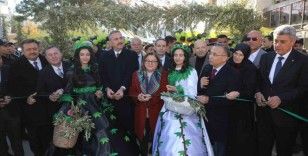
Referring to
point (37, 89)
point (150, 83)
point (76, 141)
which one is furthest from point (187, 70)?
point (37, 89)

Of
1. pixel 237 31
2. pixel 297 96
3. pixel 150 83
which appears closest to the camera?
pixel 297 96

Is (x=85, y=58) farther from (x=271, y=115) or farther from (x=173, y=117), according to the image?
(x=271, y=115)

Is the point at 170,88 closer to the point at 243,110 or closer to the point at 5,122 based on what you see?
the point at 243,110

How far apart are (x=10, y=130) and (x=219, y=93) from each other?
3.55 metres

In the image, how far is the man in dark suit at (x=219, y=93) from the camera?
5637 mm

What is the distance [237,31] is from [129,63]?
1834 cm

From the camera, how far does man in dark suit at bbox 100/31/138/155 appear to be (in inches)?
261

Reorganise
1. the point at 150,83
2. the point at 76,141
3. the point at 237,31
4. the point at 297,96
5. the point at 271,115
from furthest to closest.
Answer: the point at 237,31, the point at 150,83, the point at 76,141, the point at 271,115, the point at 297,96

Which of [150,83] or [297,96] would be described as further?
[150,83]

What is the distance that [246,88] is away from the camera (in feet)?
18.7

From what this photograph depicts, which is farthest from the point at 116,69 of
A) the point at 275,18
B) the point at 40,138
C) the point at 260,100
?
the point at 275,18

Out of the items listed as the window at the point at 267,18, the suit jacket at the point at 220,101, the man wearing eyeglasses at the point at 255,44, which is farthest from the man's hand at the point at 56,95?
the window at the point at 267,18

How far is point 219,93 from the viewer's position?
569 cm

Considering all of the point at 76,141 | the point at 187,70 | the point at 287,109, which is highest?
the point at 187,70
